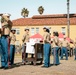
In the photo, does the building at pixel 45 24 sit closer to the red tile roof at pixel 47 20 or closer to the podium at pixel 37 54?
the red tile roof at pixel 47 20

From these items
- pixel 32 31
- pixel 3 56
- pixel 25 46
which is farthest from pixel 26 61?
pixel 32 31

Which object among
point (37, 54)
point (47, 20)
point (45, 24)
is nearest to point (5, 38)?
point (37, 54)

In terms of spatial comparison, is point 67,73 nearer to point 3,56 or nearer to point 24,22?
point 3,56

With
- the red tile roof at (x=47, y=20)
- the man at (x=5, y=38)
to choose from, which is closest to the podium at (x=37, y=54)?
the man at (x=5, y=38)

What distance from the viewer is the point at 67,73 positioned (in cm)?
1191

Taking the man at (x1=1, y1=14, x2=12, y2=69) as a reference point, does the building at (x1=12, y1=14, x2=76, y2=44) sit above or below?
above

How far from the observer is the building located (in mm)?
64812

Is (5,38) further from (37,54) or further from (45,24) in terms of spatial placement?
(45,24)

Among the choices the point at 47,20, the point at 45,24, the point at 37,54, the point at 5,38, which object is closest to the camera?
the point at 5,38

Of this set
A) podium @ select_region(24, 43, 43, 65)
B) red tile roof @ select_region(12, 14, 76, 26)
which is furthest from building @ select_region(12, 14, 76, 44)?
podium @ select_region(24, 43, 43, 65)

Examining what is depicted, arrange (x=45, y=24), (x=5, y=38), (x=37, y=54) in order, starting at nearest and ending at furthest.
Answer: (x=5, y=38), (x=37, y=54), (x=45, y=24)

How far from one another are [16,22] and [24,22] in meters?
2.08

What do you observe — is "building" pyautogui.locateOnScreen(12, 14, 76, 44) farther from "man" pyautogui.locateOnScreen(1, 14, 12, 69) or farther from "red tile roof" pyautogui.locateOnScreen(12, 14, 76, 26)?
"man" pyautogui.locateOnScreen(1, 14, 12, 69)

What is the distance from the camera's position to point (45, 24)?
217ft
